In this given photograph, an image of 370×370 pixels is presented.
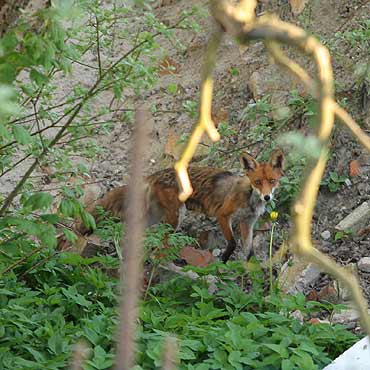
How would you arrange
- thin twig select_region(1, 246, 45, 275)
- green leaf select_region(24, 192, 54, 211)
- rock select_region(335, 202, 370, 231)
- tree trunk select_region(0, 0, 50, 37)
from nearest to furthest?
1. tree trunk select_region(0, 0, 50, 37)
2. green leaf select_region(24, 192, 54, 211)
3. thin twig select_region(1, 246, 45, 275)
4. rock select_region(335, 202, 370, 231)

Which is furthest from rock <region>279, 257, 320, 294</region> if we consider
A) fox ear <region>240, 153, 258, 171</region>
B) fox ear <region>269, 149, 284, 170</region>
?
fox ear <region>240, 153, 258, 171</region>

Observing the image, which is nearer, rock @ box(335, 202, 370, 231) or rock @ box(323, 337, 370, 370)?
rock @ box(323, 337, 370, 370)

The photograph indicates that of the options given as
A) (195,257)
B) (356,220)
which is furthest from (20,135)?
(356,220)

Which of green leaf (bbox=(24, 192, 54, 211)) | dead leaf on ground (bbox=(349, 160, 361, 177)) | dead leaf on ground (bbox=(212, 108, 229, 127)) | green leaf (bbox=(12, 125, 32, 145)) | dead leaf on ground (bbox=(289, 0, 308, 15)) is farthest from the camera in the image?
dead leaf on ground (bbox=(289, 0, 308, 15))

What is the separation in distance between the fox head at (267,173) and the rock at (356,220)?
0.73m

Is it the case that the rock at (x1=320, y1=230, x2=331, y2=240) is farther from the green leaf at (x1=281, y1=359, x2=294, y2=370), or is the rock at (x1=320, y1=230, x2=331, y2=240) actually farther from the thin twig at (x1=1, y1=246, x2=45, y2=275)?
the green leaf at (x1=281, y1=359, x2=294, y2=370)

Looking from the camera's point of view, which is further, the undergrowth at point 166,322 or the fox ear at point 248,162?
the fox ear at point 248,162

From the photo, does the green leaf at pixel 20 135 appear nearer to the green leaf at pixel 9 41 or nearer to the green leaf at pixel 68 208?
the green leaf at pixel 9 41

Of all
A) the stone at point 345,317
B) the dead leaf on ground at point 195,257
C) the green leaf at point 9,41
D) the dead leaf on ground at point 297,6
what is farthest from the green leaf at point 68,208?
the dead leaf on ground at point 297,6

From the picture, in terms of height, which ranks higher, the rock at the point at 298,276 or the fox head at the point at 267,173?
the fox head at the point at 267,173

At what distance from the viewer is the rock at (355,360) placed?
597cm

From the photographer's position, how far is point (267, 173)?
9852mm

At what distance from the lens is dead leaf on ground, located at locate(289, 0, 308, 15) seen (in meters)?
11.5

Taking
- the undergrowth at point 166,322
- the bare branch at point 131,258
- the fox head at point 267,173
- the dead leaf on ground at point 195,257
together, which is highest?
the fox head at point 267,173
